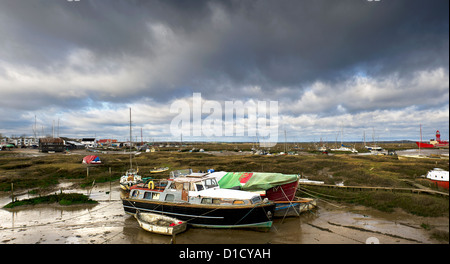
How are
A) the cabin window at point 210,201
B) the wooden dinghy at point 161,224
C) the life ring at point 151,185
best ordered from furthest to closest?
1. the life ring at point 151,185
2. the cabin window at point 210,201
3. the wooden dinghy at point 161,224

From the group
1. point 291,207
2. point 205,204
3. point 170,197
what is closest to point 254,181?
point 291,207

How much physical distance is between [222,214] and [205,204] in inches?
56.3

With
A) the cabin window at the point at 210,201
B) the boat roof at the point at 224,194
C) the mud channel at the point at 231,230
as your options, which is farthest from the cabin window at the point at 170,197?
the cabin window at the point at 210,201

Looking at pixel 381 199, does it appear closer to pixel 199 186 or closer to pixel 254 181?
pixel 254 181

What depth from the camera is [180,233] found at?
49.8 feet

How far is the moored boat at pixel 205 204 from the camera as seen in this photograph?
14648 millimetres

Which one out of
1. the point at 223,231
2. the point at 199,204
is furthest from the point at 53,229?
the point at 223,231

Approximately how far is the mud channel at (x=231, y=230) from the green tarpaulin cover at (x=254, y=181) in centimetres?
305

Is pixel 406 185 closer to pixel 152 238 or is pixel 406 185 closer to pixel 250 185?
pixel 250 185

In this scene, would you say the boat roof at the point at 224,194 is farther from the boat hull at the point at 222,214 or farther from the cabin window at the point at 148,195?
the cabin window at the point at 148,195

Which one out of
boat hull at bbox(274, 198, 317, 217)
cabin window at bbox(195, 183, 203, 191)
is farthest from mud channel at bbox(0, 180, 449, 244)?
cabin window at bbox(195, 183, 203, 191)

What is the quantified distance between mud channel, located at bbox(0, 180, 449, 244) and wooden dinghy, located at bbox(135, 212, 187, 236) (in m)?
0.41
